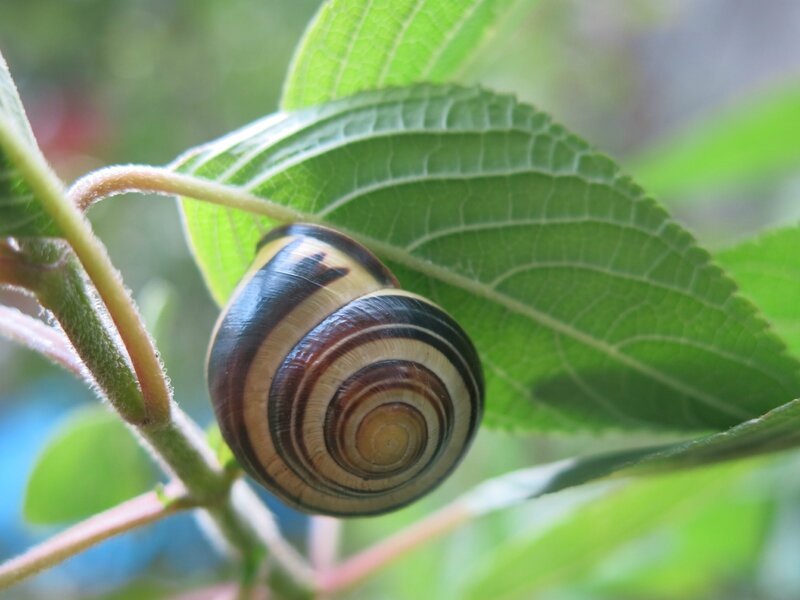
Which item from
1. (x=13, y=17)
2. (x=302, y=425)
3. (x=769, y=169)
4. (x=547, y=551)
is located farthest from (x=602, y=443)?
(x=13, y=17)

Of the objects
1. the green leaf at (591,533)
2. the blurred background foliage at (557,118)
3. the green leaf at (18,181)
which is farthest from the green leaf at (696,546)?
the green leaf at (18,181)

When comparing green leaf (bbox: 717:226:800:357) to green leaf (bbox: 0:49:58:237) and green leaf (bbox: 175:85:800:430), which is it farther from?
green leaf (bbox: 0:49:58:237)

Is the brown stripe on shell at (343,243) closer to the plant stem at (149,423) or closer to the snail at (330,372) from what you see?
the snail at (330,372)

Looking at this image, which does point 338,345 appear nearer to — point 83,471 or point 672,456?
point 672,456

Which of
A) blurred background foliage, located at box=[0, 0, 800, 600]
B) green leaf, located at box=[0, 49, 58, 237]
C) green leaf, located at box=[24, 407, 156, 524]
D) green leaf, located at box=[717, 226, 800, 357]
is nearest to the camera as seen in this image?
green leaf, located at box=[0, 49, 58, 237]

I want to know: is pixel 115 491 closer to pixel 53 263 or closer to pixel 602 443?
pixel 53 263

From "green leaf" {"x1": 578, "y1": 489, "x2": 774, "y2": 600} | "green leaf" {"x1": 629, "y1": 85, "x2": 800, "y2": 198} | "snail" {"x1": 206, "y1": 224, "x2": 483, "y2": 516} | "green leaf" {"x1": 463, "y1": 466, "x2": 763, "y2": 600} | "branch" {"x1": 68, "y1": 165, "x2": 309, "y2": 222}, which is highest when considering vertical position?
"green leaf" {"x1": 629, "y1": 85, "x2": 800, "y2": 198}

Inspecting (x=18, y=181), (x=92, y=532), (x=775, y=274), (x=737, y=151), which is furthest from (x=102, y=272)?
(x=737, y=151)

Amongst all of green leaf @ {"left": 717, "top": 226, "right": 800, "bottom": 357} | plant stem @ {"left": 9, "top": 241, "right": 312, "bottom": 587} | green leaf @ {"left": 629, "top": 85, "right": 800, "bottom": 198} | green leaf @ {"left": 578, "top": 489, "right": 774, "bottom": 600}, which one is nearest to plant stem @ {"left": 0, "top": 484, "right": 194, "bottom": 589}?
plant stem @ {"left": 9, "top": 241, "right": 312, "bottom": 587}
